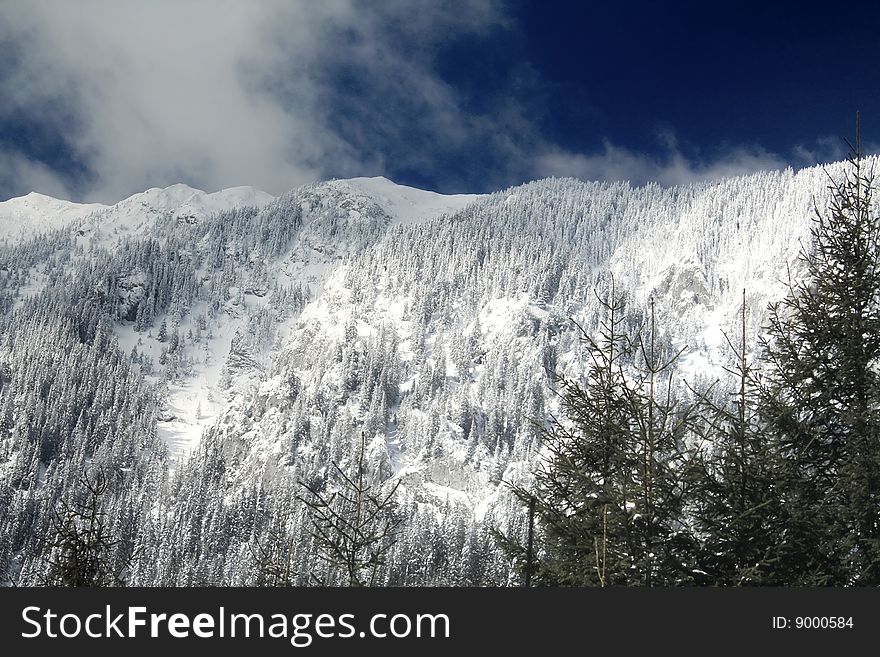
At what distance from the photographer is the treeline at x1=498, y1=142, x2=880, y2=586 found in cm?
684

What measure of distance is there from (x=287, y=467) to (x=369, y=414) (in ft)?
91.7

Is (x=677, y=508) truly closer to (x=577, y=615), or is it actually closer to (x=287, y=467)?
(x=577, y=615)

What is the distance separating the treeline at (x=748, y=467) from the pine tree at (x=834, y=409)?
2 cm

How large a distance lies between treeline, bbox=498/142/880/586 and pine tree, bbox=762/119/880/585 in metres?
0.02

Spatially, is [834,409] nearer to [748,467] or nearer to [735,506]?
[748,467]

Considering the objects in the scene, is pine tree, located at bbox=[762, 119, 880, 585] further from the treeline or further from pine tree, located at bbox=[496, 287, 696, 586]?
pine tree, located at bbox=[496, 287, 696, 586]

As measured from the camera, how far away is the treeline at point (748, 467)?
684cm

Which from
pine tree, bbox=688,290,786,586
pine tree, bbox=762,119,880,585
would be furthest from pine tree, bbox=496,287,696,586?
pine tree, bbox=762,119,880,585

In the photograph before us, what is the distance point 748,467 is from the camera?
7484 mm

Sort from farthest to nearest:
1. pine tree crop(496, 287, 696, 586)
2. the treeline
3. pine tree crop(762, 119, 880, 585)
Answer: pine tree crop(762, 119, 880, 585)
the treeline
pine tree crop(496, 287, 696, 586)

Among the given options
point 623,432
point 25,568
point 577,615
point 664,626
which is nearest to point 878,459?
point 623,432

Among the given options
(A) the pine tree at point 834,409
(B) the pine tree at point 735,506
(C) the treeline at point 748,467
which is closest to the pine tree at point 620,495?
(C) the treeline at point 748,467

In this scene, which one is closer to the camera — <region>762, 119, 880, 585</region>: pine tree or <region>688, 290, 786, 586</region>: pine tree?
<region>688, 290, 786, 586</region>: pine tree

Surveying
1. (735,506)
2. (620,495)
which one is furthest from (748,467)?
(620,495)
